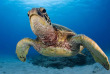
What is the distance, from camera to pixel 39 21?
239 centimetres

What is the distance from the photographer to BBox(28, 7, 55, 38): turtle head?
2.34 meters

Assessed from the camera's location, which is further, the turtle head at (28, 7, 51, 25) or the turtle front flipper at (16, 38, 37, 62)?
the turtle front flipper at (16, 38, 37, 62)

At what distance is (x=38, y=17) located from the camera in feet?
7.72

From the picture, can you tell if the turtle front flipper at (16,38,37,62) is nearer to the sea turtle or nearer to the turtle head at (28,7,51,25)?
the sea turtle

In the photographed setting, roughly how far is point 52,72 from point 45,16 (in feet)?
17.0

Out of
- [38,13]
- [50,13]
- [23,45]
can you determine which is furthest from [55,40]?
[50,13]

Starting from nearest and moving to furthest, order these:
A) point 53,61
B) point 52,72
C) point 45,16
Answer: point 45,16 < point 52,72 < point 53,61

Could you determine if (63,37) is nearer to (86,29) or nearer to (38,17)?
(38,17)

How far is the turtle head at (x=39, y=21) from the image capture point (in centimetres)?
234

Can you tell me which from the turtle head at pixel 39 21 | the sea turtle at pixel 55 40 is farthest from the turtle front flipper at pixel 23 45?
the turtle head at pixel 39 21

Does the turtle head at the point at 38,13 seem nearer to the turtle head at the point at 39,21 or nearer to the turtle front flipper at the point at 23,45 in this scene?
the turtle head at the point at 39,21

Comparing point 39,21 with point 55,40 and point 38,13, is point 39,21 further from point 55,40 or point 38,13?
point 55,40

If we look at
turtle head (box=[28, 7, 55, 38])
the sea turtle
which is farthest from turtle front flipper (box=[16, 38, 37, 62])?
turtle head (box=[28, 7, 55, 38])

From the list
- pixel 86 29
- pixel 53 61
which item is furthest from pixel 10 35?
pixel 53 61
